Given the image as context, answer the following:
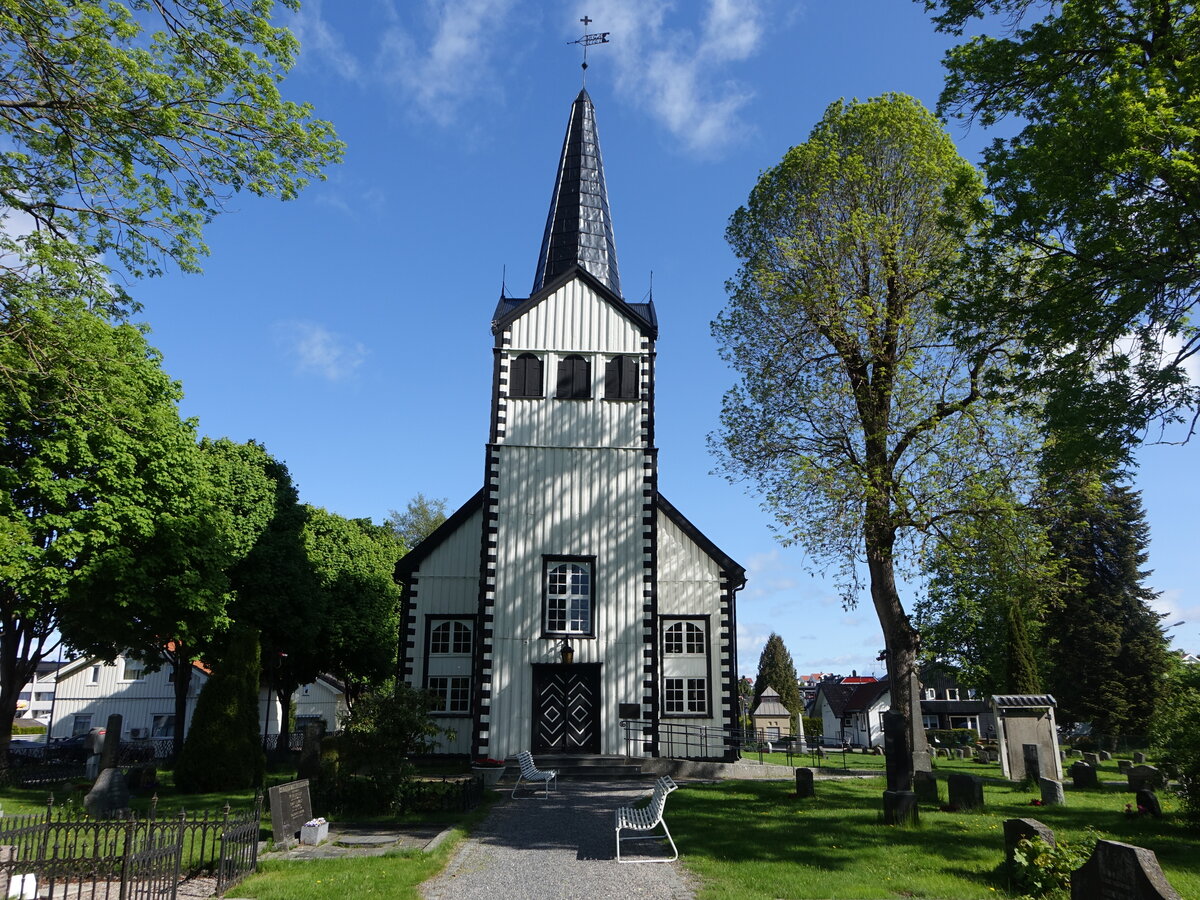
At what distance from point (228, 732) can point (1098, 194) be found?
69.2 ft

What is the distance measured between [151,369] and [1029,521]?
22915 mm

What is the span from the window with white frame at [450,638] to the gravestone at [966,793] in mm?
14563

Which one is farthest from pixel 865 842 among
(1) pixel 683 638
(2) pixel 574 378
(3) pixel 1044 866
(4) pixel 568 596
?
(2) pixel 574 378

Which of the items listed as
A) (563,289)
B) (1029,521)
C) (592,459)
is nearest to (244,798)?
(592,459)

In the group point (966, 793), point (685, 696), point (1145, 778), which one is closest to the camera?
point (966, 793)

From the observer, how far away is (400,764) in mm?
15648

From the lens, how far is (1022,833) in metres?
9.73

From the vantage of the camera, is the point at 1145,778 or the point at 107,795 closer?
the point at 107,795

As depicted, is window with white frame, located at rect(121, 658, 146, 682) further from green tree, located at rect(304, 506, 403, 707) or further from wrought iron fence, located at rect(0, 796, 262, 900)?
wrought iron fence, located at rect(0, 796, 262, 900)

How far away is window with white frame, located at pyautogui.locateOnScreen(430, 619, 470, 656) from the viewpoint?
25.0 m

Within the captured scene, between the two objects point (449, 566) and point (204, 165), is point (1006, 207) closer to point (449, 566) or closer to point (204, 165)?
point (204, 165)

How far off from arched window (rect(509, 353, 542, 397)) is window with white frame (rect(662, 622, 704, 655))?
8.05m

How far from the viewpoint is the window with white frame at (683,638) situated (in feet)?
81.3

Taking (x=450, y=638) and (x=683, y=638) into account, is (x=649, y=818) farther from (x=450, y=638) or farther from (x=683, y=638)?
(x=450, y=638)
